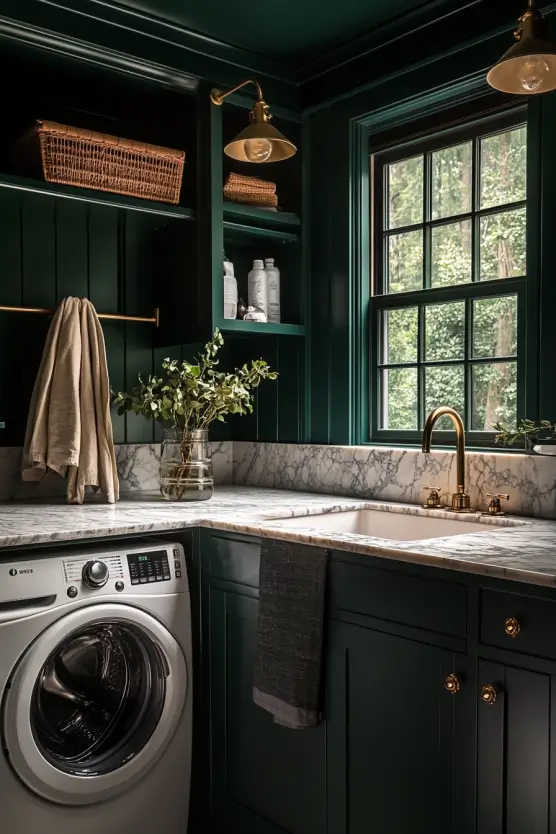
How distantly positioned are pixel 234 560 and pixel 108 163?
1457 millimetres

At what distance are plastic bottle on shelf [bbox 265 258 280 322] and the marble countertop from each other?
721 mm

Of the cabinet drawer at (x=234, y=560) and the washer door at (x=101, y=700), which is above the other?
the cabinet drawer at (x=234, y=560)

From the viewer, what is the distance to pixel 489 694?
5.65 feet

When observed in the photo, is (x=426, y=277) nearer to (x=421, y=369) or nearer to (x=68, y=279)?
(x=421, y=369)

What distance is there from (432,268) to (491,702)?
176 cm

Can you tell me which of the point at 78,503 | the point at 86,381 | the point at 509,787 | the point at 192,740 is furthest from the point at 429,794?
the point at 86,381

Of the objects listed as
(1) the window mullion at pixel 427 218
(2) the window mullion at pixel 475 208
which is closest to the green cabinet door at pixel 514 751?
(2) the window mullion at pixel 475 208

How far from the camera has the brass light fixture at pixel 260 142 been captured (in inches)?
99.2

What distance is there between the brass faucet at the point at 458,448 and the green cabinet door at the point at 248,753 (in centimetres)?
75

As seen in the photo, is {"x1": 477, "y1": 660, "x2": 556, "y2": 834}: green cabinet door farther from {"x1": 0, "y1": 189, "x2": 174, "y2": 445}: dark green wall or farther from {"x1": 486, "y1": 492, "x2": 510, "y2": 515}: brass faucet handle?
{"x1": 0, "y1": 189, "x2": 174, "y2": 445}: dark green wall

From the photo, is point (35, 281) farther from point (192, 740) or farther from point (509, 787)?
point (509, 787)

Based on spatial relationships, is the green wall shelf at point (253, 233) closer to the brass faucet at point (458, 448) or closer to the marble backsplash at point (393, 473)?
the marble backsplash at point (393, 473)

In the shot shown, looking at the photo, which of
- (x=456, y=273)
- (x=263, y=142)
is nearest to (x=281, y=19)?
(x=263, y=142)

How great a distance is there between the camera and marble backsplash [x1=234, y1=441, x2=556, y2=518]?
2.55 meters
